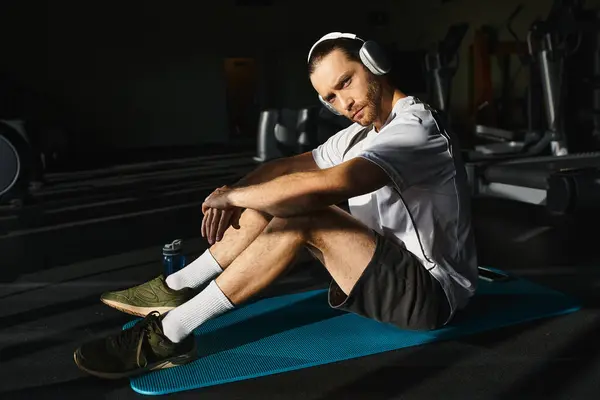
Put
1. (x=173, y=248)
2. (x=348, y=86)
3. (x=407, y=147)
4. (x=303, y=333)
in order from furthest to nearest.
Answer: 1. (x=173, y=248)
2. (x=303, y=333)
3. (x=348, y=86)
4. (x=407, y=147)

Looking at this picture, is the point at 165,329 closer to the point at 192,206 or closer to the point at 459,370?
the point at 459,370

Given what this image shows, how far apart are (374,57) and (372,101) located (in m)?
0.12

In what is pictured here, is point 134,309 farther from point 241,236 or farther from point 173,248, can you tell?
point 241,236

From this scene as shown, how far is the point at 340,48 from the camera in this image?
4.82 feet

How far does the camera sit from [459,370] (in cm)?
152

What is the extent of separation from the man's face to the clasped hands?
33 centimetres

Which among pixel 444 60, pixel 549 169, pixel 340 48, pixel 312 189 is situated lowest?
pixel 549 169

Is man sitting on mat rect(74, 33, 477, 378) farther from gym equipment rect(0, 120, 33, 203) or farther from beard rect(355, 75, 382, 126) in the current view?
gym equipment rect(0, 120, 33, 203)

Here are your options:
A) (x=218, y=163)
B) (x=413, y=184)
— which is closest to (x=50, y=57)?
(x=218, y=163)

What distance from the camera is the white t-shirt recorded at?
1.38 meters

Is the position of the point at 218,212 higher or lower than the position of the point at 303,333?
higher

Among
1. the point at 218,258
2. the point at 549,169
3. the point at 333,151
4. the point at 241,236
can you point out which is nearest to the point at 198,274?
the point at 218,258

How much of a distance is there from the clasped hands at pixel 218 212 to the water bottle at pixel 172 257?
20.8 inches

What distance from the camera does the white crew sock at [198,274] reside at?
1819mm
